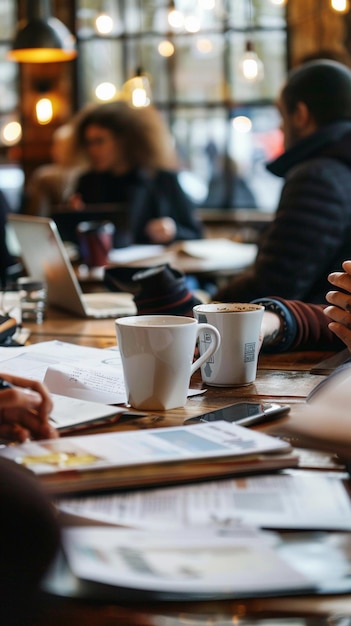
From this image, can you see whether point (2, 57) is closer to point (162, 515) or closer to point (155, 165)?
point (155, 165)

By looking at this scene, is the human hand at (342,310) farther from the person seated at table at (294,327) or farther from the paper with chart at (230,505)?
the paper with chart at (230,505)

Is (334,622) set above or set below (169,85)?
above

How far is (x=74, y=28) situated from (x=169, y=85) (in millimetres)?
1090

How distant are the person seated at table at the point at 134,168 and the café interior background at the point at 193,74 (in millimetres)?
2586

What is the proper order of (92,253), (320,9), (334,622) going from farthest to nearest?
(320,9) → (92,253) → (334,622)

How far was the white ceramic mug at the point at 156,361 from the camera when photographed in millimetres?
1069

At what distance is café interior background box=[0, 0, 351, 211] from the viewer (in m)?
7.92

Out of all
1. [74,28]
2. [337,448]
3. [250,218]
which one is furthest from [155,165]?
[337,448]

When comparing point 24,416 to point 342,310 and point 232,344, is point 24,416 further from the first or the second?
point 342,310

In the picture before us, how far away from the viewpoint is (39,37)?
181 inches

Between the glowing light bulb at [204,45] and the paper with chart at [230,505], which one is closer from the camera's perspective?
the paper with chart at [230,505]

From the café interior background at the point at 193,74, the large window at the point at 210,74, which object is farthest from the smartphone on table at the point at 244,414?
the large window at the point at 210,74

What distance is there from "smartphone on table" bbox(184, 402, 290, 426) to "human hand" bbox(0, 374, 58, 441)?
0.19 meters

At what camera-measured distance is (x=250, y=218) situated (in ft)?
25.8
